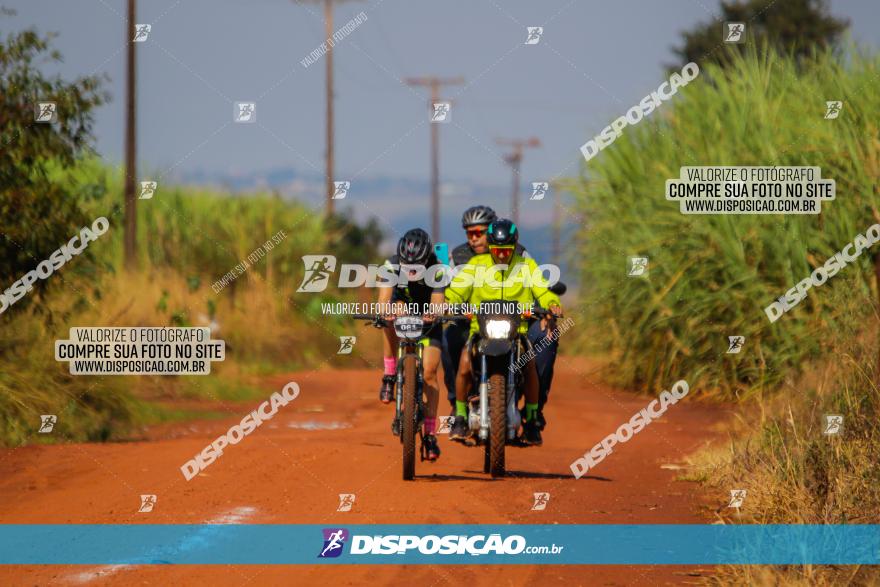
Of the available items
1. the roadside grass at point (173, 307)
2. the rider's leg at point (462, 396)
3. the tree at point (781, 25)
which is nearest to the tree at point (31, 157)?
the roadside grass at point (173, 307)

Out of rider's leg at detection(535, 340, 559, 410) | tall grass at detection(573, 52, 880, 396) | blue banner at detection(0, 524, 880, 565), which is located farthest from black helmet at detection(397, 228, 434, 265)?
tall grass at detection(573, 52, 880, 396)

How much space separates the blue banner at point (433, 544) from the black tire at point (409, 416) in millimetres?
1770

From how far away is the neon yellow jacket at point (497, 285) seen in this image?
12.3m

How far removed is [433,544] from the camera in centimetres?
958

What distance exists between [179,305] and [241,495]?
12626 mm

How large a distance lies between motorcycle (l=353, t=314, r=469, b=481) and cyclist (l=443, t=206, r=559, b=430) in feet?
2.51

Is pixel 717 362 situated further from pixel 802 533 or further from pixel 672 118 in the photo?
pixel 802 533

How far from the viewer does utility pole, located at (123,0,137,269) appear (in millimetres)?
26781

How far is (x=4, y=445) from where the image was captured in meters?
14.4

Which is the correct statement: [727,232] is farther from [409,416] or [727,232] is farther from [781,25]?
[781,25]

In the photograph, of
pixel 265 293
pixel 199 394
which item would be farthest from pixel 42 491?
pixel 265 293

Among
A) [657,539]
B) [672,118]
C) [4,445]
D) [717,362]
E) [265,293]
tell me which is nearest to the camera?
[657,539]

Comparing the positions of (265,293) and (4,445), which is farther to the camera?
(265,293)

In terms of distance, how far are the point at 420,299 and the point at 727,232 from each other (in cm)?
870
